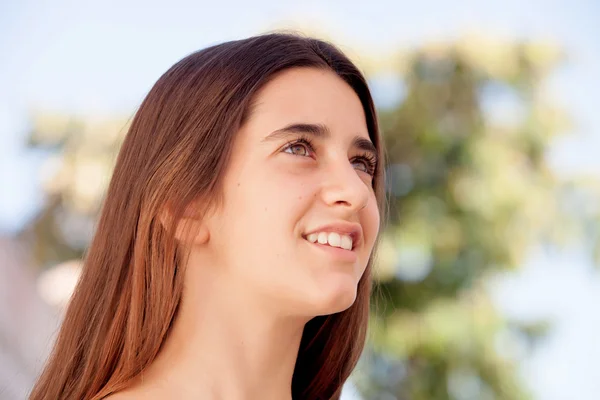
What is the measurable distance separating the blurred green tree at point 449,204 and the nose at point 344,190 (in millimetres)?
5313

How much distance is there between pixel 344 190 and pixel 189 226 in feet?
1.60

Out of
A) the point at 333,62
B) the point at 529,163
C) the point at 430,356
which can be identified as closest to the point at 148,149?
the point at 333,62

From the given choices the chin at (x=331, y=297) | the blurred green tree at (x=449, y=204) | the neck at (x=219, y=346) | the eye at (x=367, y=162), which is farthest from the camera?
the blurred green tree at (x=449, y=204)

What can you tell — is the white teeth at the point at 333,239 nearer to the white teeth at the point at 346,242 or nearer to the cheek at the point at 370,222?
the white teeth at the point at 346,242

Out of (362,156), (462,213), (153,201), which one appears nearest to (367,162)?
(362,156)

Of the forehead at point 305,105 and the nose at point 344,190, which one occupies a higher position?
the forehead at point 305,105

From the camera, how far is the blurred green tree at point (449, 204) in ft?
26.5

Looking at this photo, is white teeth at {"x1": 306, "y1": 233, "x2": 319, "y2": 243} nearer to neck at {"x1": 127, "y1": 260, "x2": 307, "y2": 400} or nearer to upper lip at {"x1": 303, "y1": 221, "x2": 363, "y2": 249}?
upper lip at {"x1": 303, "y1": 221, "x2": 363, "y2": 249}

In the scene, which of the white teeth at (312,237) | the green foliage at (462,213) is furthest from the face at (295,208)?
the green foliage at (462,213)

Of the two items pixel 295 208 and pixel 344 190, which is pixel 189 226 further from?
pixel 344 190

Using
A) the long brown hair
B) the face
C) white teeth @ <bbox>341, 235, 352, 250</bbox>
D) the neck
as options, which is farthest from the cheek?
the long brown hair

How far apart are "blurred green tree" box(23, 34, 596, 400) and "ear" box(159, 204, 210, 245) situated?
17.4ft

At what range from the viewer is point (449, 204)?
8438mm

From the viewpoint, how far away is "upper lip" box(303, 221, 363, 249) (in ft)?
8.20
